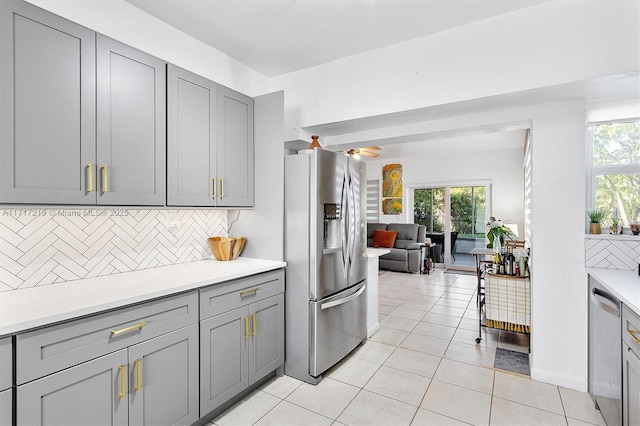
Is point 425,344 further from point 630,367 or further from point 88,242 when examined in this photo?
point 88,242

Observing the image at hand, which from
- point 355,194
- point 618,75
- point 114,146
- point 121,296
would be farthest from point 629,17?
point 121,296

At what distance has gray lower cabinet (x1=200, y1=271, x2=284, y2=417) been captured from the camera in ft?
6.51

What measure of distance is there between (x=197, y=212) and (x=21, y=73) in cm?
147

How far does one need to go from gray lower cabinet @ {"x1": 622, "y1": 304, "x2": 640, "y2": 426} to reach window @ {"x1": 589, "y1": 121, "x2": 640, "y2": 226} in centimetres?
122

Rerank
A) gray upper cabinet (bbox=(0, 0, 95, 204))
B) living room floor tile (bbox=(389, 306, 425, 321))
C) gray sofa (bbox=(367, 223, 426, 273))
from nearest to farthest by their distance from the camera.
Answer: gray upper cabinet (bbox=(0, 0, 95, 204))
living room floor tile (bbox=(389, 306, 425, 321))
gray sofa (bbox=(367, 223, 426, 273))

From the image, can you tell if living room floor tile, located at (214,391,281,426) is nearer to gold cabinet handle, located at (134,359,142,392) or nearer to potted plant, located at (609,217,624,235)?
gold cabinet handle, located at (134,359,142,392)

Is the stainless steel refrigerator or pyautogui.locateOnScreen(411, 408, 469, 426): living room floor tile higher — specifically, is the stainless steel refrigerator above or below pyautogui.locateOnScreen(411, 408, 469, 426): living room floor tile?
above

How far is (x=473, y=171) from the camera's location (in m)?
6.97

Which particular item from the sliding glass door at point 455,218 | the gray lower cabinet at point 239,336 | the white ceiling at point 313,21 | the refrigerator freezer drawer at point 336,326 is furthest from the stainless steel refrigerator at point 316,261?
the sliding glass door at point 455,218

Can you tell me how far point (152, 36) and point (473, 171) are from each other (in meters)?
6.51

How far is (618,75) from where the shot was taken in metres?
1.99

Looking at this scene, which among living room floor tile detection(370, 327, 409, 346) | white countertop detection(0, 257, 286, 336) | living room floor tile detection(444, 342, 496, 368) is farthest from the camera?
living room floor tile detection(370, 327, 409, 346)

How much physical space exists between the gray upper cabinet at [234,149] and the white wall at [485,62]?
26.4 inches

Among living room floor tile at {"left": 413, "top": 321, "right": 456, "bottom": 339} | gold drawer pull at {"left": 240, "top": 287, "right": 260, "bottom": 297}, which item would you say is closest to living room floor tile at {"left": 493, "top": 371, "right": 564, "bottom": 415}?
living room floor tile at {"left": 413, "top": 321, "right": 456, "bottom": 339}
